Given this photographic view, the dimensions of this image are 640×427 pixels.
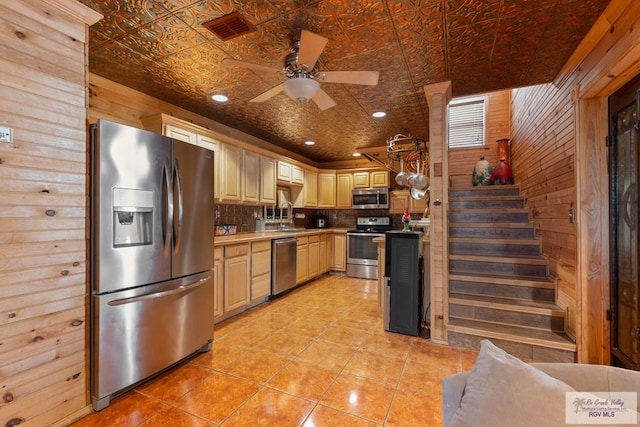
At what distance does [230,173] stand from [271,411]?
2.80 meters

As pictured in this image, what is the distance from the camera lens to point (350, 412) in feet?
5.78

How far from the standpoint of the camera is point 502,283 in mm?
2904

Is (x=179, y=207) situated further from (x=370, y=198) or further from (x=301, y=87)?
(x=370, y=198)

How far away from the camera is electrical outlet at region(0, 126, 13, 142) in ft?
4.70

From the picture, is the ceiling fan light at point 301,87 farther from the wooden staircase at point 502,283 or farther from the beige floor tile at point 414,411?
the wooden staircase at point 502,283

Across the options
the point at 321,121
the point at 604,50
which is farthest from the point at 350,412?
the point at 321,121

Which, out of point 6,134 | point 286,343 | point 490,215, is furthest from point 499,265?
point 6,134

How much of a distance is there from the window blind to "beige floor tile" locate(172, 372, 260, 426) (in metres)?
5.07

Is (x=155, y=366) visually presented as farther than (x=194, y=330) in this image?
No

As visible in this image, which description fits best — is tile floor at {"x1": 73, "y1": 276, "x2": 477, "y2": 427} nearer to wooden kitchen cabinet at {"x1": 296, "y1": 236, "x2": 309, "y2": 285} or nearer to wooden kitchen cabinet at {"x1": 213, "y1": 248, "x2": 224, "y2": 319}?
wooden kitchen cabinet at {"x1": 213, "y1": 248, "x2": 224, "y2": 319}

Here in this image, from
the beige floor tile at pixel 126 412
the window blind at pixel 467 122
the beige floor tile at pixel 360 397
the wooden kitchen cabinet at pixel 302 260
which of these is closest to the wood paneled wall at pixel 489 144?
the window blind at pixel 467 122

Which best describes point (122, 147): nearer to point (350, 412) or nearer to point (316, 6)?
point (316, 6)

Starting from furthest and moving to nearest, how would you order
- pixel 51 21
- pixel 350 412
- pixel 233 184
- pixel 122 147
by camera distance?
1. pixel 233 184
2. pixel 122 147
3. pixel 350 412
4. pixel 51 21

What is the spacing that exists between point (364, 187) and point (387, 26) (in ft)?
13.3
